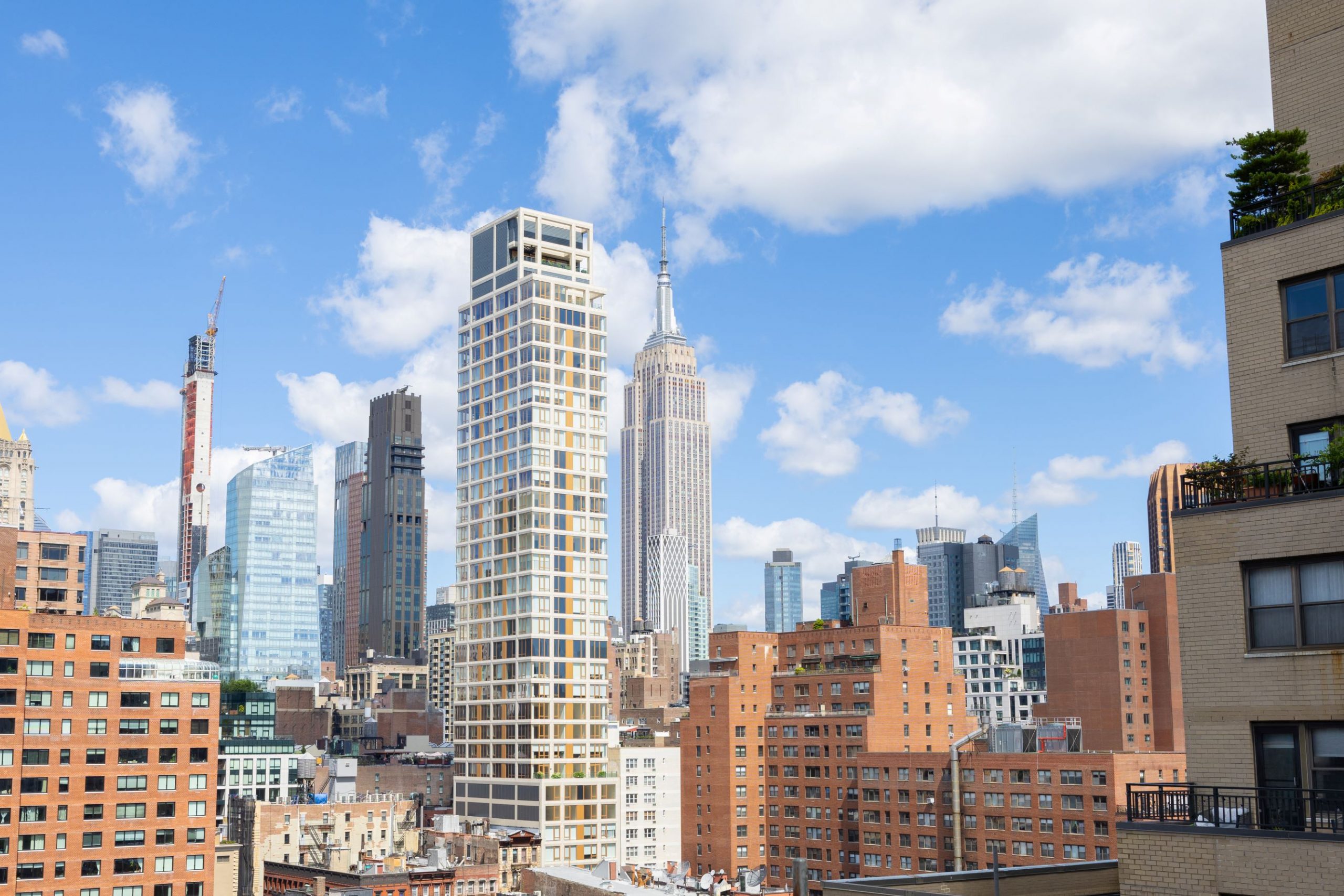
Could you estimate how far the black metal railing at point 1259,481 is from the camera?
29.6 meters

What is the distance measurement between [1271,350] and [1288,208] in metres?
3.58

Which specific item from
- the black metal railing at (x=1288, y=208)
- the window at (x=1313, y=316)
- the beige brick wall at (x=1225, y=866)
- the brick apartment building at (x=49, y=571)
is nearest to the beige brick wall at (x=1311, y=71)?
the black metal railing at (x=1288, y=208)

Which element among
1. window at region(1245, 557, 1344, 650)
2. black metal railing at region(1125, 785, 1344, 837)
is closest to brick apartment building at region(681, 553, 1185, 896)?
black metal railing at region(1125, 785, 1344, 837)

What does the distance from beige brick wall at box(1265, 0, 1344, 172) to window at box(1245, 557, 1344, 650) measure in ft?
37.9

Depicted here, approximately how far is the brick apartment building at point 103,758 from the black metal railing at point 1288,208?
365ft

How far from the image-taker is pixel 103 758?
117938 millimetres

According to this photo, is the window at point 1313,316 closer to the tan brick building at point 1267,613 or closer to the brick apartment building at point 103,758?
the tan brick building at point 1267,613

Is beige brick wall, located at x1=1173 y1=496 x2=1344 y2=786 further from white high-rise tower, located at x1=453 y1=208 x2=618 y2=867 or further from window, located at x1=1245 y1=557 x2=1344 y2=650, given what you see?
white high-rise tower, located at x1=453 y1=208 x2=618 y2=867

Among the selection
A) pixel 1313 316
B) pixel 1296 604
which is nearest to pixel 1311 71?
pixel 1313 316

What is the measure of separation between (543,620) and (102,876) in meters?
77.7

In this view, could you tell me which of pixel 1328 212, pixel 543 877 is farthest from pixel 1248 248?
pixel 543 877

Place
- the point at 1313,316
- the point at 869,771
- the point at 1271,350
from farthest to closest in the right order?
1. the point at 869,771
2. the point at 1271,350
3. the point at 1313,316

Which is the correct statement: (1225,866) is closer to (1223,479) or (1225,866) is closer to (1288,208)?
(1223,479)

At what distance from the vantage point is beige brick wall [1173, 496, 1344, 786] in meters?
28.7
